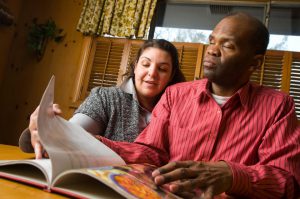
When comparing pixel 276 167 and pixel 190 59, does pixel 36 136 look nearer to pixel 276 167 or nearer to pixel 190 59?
pixel 276 167

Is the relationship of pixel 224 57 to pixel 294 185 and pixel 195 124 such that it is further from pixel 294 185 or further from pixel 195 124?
pixel 294 185

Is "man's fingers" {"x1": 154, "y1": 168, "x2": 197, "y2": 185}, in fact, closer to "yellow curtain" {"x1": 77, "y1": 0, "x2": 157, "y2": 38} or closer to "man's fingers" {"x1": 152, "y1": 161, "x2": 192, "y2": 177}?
"man's fingers" {"x1": 152, "y1": 161, "x2": 192, "y2": 177}

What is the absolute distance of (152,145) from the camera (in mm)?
1053

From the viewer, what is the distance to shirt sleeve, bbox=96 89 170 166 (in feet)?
3.21

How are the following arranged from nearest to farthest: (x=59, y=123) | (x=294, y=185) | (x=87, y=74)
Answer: (x=59, y=123)
(x=294, y=185)
(x=87, y=74)

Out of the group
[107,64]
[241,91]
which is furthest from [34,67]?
[241,91]

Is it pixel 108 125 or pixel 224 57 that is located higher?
pixel 224 57

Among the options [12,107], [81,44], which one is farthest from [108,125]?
[12,107]

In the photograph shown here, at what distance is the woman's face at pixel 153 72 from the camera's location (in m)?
1.51

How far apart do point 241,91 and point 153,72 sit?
520 mm

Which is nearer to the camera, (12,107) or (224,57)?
(224,57)

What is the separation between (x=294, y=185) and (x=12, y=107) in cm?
374

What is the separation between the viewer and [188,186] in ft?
2.08

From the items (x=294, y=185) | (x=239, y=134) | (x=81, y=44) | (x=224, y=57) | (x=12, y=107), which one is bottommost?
(x=12, y=107)
